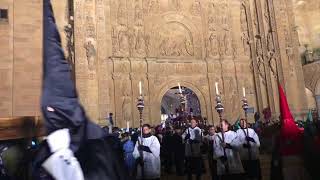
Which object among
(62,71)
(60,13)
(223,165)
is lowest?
(223,165)

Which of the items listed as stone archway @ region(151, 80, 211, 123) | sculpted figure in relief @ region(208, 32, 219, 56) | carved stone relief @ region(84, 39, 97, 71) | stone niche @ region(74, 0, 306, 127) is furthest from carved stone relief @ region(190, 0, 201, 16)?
carved stone relief @ region(84, 39, 97, 71)

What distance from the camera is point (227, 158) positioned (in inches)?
298

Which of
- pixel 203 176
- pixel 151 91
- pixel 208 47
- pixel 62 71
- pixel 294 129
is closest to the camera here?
pixel 62 71

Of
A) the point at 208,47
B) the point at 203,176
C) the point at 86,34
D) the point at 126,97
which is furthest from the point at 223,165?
the point at 208,47

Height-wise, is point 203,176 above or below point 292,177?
below

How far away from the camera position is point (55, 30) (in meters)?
2.65

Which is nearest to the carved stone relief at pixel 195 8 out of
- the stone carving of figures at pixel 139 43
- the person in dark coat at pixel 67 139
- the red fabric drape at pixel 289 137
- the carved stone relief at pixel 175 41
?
the carved stone relief at pixel 175 41

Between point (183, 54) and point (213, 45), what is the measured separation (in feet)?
6.12

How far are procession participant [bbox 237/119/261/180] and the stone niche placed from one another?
8.71m

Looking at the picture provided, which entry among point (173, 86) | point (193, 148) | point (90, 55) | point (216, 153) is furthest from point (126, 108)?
point (216, 153)

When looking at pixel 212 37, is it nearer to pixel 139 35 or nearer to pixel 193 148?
pixel 139 35

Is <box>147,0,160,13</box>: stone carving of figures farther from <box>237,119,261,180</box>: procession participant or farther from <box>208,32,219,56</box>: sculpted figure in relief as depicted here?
<box>237,119,261,180</box>: procession participant

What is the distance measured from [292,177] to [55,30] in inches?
155

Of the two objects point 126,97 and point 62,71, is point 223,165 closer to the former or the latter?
point 62,71
